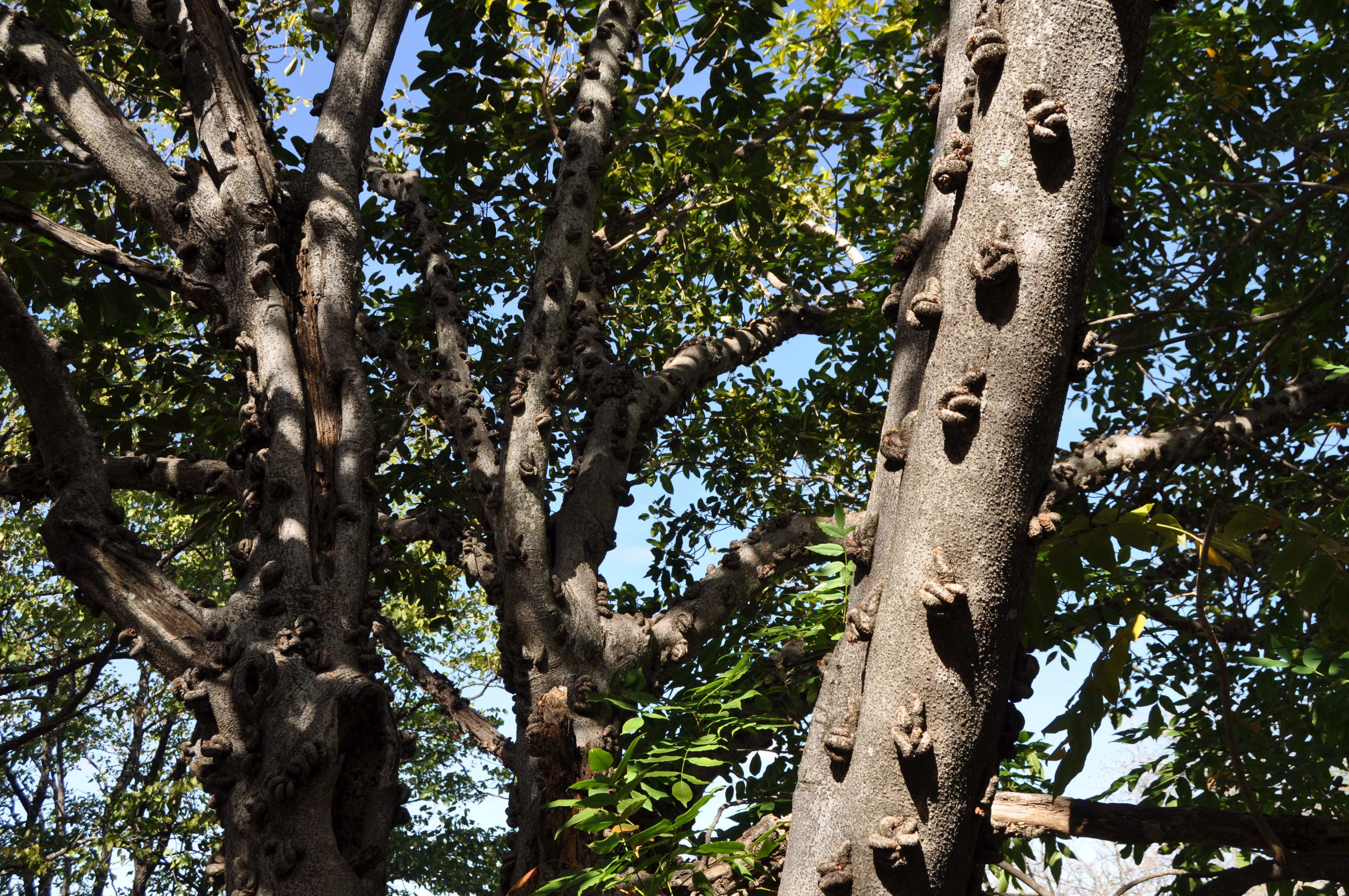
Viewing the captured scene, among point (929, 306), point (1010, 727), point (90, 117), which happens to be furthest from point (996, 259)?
point (90, 117)

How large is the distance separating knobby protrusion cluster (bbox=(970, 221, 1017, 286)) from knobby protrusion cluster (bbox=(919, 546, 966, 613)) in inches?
17.1

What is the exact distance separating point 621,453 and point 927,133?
2636 mm

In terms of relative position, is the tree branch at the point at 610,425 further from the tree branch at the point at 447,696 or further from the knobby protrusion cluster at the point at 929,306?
the knobby protrusion cluster at the point at 929,306

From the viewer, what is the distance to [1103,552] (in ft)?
5.73

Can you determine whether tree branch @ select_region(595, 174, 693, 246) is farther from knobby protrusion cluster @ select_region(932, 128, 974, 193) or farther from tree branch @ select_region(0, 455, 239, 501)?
knobby protrusion cluster @ select_region(932, 128, 974, 193)

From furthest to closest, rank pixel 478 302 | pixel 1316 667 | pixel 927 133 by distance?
pixel 478 302, pixel 927 133, pixel 1316 667

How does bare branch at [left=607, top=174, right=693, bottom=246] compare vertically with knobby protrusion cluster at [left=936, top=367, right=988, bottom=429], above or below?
above

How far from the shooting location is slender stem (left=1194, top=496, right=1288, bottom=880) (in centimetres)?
152

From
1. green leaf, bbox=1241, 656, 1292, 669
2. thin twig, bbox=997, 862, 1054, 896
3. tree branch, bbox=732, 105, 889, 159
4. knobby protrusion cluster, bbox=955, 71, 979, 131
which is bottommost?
thin twig, bbox=997, 862, 1054, 896

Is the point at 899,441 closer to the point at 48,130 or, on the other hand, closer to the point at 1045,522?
the point at 1045,522

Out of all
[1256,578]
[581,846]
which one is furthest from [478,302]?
[1256,578]

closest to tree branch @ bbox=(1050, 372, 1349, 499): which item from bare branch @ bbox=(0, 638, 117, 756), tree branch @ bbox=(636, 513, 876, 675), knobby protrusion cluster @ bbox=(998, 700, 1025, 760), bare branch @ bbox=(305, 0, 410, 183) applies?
tree branch @ bbox=(636, 513, 876, 675)

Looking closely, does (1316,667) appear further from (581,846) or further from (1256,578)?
(581,846)

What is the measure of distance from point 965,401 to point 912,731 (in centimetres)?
53
